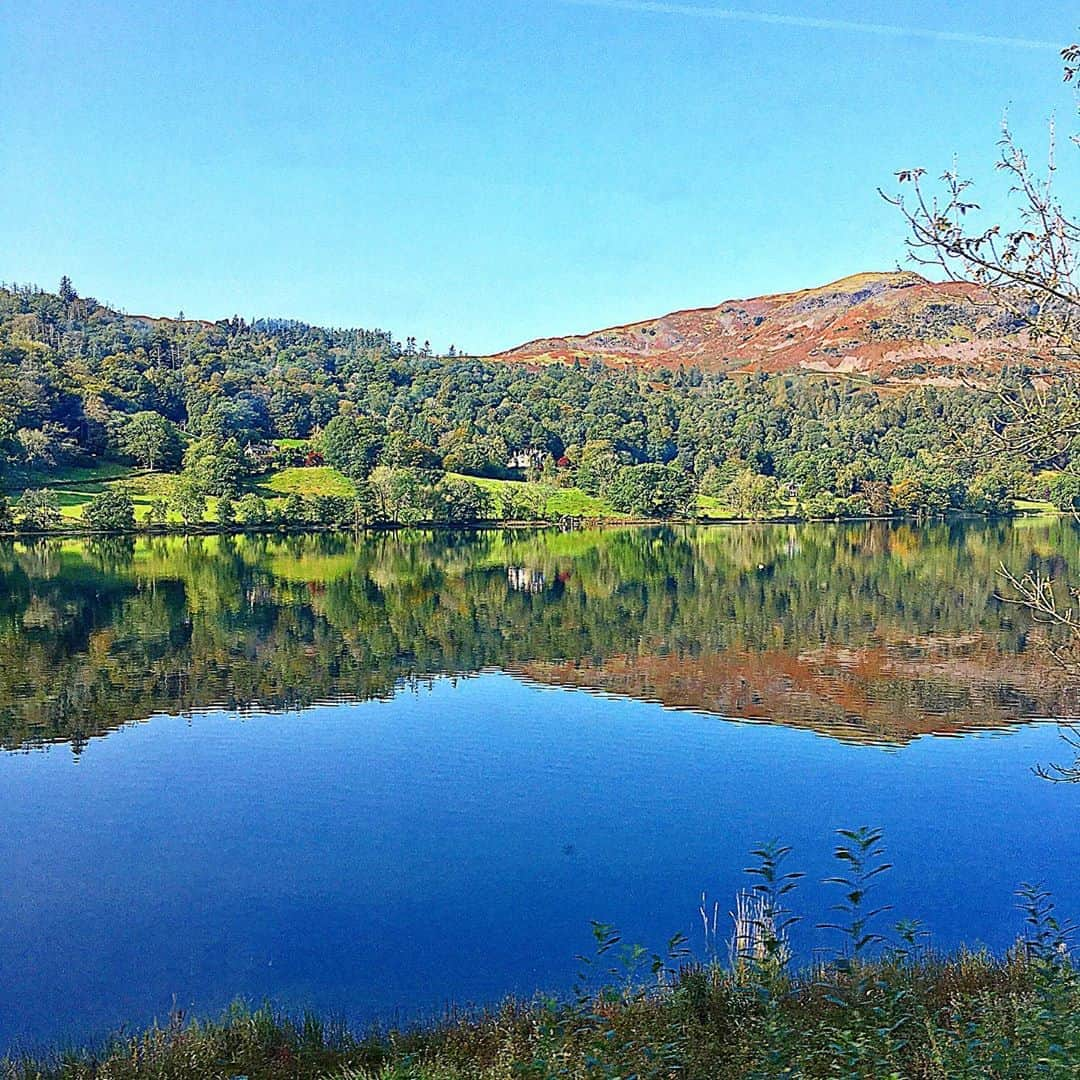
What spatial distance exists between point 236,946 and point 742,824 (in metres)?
8.32

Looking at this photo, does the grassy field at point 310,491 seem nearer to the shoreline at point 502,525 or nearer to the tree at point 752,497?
the shoreline at point 502,525

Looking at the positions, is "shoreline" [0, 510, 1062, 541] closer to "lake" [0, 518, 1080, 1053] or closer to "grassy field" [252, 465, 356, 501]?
"grassy field" [252, 465, 356, 501]

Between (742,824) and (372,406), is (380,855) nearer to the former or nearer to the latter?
(742,824)

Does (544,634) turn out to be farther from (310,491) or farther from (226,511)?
(310,491)

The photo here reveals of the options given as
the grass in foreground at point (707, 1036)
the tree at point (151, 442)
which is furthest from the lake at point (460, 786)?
the tree at point (151, 442)

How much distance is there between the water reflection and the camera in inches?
1105

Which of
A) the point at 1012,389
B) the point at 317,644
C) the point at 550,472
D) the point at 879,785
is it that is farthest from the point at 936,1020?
the point at 550,472

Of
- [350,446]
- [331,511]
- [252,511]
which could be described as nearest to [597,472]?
[350,446]

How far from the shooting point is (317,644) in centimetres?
3791

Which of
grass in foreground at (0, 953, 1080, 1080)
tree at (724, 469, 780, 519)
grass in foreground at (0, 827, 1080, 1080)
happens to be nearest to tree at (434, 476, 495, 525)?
tree at (724, 469, 780, 519)

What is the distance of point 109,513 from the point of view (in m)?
100

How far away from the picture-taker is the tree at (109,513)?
100 metres

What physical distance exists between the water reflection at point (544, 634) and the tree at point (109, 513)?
26544mm

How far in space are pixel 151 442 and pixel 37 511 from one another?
24259 millimetres
